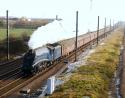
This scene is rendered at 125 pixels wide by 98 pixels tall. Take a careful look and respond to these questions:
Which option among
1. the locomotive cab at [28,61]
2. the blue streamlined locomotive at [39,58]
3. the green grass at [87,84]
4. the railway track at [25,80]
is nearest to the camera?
the green grass at [87,84]

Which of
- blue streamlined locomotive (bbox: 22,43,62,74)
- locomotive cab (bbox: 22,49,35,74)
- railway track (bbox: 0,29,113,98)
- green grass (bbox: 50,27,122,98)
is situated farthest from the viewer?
blue streamlined locomotive (bbox: 22,43,62,74)

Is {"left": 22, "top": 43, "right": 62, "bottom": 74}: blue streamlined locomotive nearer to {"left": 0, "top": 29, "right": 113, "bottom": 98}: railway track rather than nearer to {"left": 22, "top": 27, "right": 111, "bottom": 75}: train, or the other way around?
{"left": 22, "top": 27, "right": 111, "bottom": 75}: train

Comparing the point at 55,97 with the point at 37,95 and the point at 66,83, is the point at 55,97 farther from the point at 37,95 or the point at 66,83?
the point at 66,83

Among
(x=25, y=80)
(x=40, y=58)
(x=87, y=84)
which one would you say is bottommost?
(x=25, y=80)

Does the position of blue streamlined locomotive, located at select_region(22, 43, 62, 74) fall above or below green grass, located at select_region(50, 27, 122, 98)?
above

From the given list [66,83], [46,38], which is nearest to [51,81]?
[66,83]

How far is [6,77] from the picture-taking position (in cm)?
3469

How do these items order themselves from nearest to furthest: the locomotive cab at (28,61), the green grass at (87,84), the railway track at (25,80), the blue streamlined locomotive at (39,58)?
the green grass at (87,84) < the railway track at (25,80) < the locomotive cab at (28,61) < the blue streamlined locomotive at (39,58)

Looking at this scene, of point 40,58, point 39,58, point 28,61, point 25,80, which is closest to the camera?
point 25,80

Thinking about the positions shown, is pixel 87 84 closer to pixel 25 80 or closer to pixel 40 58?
pixel 25 80

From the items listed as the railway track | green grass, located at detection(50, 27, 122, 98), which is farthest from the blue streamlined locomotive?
green grass, located at detection(50, 27, 122, 98)

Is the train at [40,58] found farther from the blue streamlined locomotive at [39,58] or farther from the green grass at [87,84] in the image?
the green grass at [87,84]

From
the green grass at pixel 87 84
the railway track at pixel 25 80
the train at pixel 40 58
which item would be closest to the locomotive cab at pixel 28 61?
the train at pixel 40 58

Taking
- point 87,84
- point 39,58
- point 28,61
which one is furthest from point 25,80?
point 87,84
